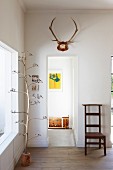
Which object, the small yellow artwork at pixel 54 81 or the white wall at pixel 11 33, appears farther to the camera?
the small yellow artwork at pixel 54 81

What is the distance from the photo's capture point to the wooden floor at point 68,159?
3936 mm

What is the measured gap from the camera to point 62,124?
23.8 feet

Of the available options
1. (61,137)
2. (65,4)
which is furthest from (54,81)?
(65,4)

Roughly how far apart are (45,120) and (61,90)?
222 cm

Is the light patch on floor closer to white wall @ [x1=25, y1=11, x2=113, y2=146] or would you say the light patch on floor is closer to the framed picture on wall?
white wall @ [x1=25, y1=11, x2=113, y2=146]

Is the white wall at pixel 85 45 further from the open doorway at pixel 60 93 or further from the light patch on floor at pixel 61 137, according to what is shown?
the open doorway at pixel 60 93

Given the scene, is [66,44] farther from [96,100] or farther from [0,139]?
[0,139]

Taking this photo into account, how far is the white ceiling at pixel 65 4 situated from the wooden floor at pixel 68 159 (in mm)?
3131

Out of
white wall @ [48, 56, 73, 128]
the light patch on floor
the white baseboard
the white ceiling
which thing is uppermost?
the white ceiling

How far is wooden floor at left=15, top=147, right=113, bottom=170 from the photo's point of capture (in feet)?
12.9

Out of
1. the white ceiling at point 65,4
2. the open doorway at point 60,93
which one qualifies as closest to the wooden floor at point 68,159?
A: the open doorway at point 60,93

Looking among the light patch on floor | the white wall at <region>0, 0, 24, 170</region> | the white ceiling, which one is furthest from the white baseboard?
the white ceiling

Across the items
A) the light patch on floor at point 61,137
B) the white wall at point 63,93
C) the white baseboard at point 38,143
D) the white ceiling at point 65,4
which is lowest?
the light patch on floor at point 61,137

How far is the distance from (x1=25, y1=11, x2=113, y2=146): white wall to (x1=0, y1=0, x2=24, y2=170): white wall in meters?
0.42
